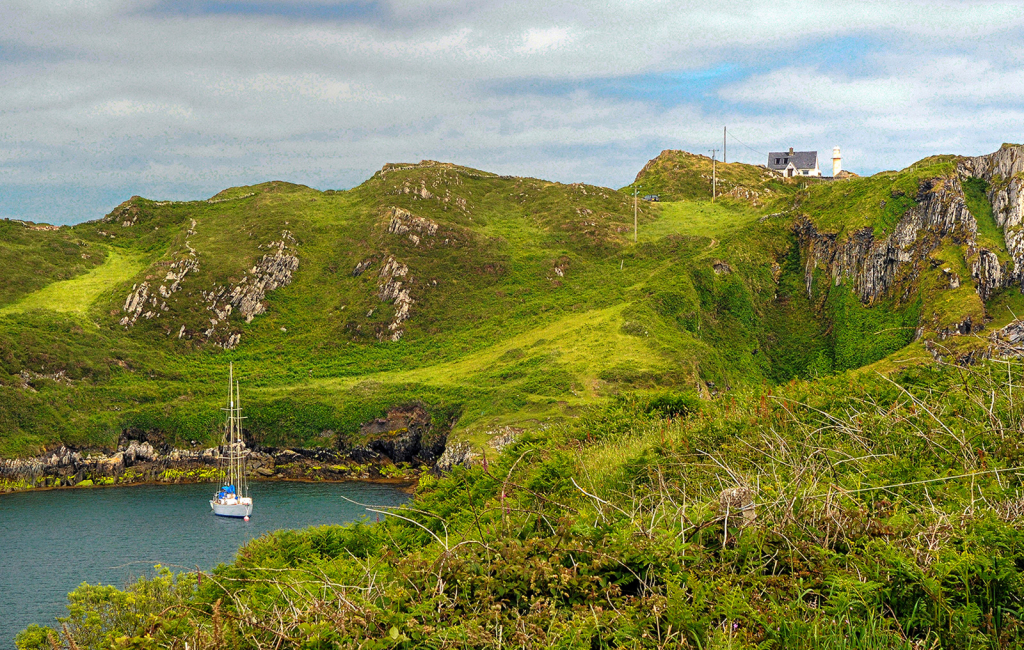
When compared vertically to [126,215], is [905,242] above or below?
below

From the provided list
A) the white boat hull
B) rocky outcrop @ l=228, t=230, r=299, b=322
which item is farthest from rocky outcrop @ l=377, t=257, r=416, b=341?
the white boat hull

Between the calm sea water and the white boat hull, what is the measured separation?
28.6 inches

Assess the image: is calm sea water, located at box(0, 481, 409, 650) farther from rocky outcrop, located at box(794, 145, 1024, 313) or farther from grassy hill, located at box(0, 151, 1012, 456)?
rocky outcrop, located at box(794, 145, 1024, 313)

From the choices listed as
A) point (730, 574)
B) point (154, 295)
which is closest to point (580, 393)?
point (730, 574)

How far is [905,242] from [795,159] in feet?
219

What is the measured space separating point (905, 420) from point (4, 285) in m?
118

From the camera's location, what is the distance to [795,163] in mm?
157500

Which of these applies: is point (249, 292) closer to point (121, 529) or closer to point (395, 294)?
point (395, 294)

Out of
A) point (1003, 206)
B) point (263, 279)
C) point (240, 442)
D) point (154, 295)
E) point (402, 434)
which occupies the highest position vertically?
point (1003, 206)

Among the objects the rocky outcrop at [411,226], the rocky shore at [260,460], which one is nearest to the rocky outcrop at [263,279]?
the rocky outcrop at [411,226]

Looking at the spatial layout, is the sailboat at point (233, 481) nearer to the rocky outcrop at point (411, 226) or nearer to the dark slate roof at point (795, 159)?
the rocky outcrop at point (411, 226)

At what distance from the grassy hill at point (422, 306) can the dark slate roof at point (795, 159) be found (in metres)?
26.2

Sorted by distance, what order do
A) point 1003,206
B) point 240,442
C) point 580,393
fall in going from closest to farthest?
point 580,393
point 240,442
point 1003,206

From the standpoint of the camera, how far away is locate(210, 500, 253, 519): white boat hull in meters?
64.1
